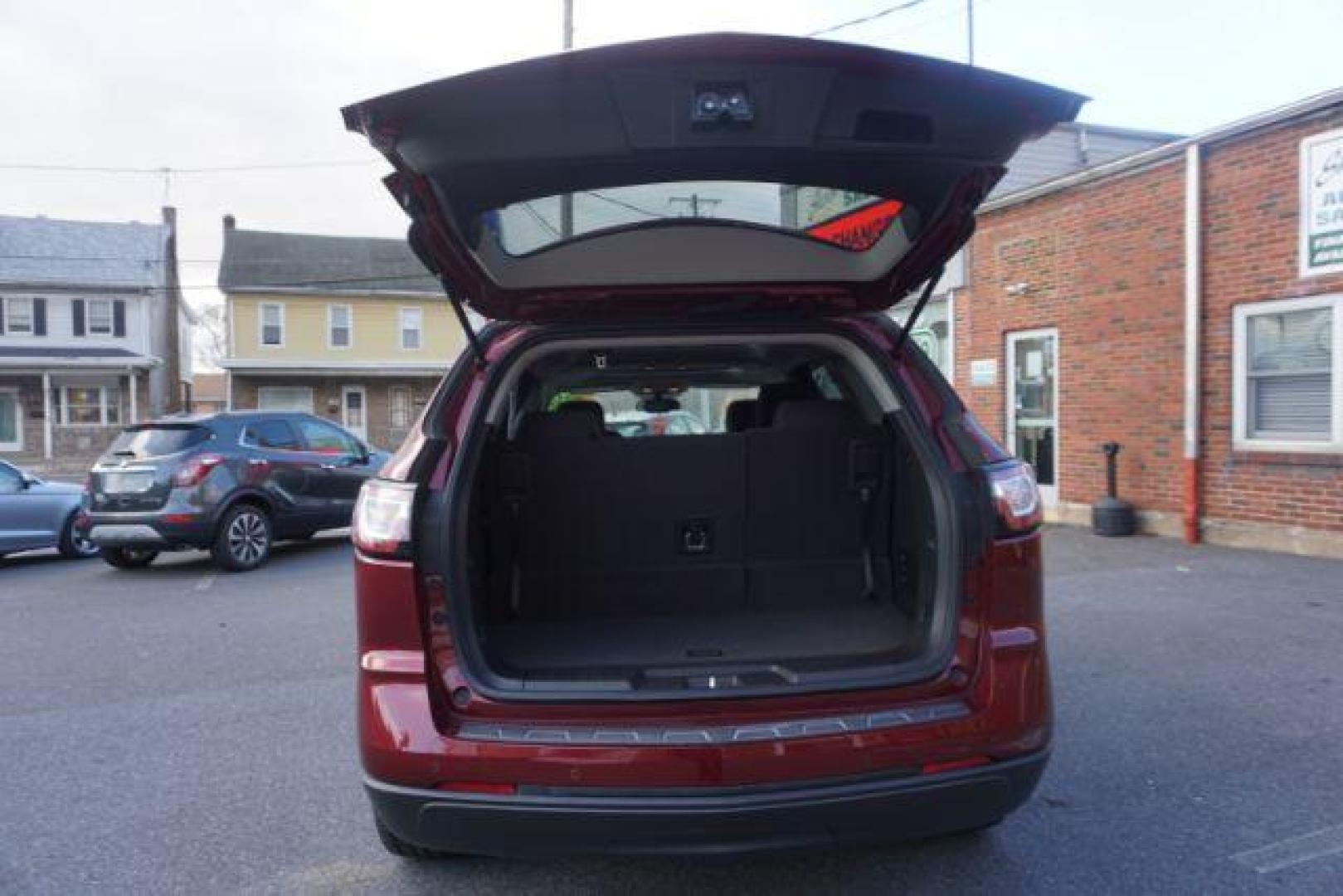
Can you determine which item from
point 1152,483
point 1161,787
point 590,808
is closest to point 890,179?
point 590,808

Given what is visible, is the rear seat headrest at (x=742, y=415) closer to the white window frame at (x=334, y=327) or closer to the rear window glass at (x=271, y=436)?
the rear window glass at (x=271, y=436)

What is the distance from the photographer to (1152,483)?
8867mm

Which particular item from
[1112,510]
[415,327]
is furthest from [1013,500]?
[415,327]

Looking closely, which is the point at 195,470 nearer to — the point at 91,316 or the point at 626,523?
the point at 626,523

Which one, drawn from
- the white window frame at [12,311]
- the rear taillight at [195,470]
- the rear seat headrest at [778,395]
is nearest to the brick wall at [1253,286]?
the rear seat headrest at [778,395]

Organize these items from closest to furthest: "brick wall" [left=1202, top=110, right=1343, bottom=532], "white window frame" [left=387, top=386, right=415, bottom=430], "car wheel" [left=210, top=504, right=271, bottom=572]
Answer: "brick wall" [left=1202, top=110, right=1343, bottom=532] < "car wheel" [left=210, top=504, right=271, bottom=572] < "white window frame" [left=387, top=386, right=415, bottom=430]

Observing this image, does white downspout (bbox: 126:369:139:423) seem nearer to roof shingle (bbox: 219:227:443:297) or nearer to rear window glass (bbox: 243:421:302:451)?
roof shingle (bbox: 219:227:443:297)

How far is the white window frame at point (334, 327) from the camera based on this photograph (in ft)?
96.9

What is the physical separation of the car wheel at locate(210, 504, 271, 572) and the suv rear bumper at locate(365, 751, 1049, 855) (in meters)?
7.41

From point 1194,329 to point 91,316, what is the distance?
30249 millimetres

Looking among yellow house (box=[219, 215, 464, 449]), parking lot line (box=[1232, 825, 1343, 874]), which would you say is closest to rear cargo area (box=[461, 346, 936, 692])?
parking lot line (box=[1232, 825, 1343, 874])

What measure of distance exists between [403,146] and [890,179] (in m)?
1.30

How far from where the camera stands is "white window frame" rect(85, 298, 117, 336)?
28.1 metres

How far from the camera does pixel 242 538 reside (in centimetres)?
880
